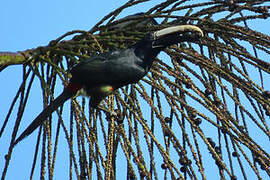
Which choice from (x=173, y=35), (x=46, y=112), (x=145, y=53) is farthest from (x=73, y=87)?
(x=173, y=35)

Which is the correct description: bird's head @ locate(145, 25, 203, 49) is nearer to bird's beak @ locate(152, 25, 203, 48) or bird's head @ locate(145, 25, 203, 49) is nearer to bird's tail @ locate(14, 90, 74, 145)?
bird's beak @ locate(152, 25, 203, 48)

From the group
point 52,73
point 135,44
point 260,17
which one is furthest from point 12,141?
point 260,17

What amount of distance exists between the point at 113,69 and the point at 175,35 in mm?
301

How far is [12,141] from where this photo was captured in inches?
70.5

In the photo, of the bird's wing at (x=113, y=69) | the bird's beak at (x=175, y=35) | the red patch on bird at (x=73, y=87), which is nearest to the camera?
the bird's beak at (x=175, y=35)

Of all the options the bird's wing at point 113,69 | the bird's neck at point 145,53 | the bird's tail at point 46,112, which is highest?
the bird's neck at point 145,53

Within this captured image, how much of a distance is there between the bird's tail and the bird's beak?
1.48 feet

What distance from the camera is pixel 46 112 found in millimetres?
1921

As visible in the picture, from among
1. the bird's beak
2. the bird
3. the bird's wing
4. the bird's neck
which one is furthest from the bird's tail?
the bird's beak

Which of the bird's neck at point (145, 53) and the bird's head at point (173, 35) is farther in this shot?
the bird's neck at point (145, 53)

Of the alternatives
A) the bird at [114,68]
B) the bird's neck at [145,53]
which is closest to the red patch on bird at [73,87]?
the bird at [114,68]

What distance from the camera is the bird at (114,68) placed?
6.08 ft

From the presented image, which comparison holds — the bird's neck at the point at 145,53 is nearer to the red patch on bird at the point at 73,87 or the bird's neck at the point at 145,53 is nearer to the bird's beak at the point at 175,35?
the bird's beak at the point at 175,35

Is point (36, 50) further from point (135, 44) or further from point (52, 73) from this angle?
point (135, 44)
